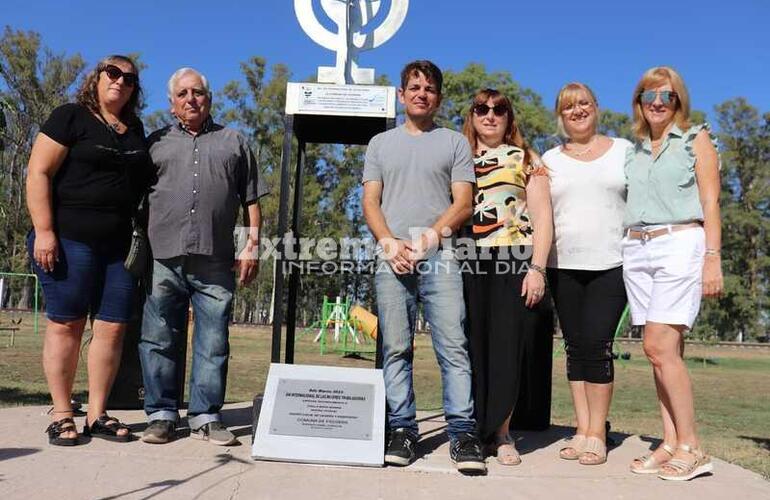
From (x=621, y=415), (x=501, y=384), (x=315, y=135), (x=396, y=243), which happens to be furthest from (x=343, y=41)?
(x=621, y=415)

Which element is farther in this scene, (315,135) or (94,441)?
(315,135)

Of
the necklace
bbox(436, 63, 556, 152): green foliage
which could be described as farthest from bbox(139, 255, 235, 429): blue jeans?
bbox(436, 63, 556, 152): green foliage

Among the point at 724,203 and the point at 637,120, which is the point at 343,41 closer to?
the point at 637,120

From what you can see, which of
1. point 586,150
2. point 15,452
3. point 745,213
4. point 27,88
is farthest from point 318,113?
point 745,213

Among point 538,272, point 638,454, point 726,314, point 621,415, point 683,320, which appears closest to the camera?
point 683,320

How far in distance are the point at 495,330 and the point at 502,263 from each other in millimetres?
364

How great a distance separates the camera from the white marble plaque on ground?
346 centimetres

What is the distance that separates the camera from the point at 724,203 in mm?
42906

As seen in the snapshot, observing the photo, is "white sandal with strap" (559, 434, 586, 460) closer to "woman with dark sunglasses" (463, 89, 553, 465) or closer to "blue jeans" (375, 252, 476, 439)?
"woman with dark sunglasses" (463, 89, 553, 465)

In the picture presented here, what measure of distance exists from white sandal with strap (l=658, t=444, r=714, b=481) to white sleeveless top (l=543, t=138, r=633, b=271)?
1023mm

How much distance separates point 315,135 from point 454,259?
6.51 ft

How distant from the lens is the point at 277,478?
3100 mm

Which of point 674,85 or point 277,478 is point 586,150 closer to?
point 674,85

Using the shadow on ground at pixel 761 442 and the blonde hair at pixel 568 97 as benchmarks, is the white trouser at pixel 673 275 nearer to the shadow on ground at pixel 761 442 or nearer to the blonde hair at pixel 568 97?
the blonde hair at pixel 568 97
